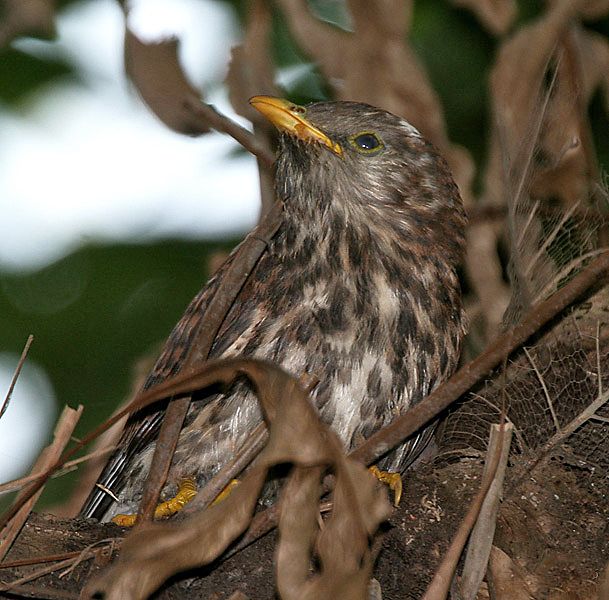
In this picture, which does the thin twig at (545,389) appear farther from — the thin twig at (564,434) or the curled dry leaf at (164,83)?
the curled dry leaf at (164,83)

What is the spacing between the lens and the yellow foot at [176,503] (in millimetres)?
3489

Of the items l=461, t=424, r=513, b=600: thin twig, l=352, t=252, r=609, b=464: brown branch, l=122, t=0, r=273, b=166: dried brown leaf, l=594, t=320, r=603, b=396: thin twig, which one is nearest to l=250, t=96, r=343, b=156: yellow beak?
l=122, t=0, r=273, b=166: dried brown leaf

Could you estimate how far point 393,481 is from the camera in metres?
3.56

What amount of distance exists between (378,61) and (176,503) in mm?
1982

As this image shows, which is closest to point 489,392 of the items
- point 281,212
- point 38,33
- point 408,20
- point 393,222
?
point 393,222

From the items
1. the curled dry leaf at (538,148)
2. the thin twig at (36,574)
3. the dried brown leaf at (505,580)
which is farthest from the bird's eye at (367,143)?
the thin twig at (36,574)

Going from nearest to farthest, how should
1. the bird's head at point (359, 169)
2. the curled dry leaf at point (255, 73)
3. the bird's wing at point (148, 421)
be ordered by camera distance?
the bird's wing at point (148, 421) < the bird's head at point (359, 169) < the curled dry leaf at point (255, 73)

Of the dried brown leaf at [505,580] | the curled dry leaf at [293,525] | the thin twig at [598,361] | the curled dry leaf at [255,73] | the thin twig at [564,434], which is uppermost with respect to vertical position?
the curled dry leaf at [255,73]

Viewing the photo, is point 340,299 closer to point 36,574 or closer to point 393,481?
point 393,481

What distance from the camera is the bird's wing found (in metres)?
3.84

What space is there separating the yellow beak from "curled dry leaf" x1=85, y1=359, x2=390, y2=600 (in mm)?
1548

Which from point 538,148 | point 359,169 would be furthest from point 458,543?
point 538,148

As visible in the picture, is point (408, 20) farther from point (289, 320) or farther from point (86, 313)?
point (86, 313)

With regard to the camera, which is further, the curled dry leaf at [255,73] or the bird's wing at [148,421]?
the curled dry leaf at [255,73]
